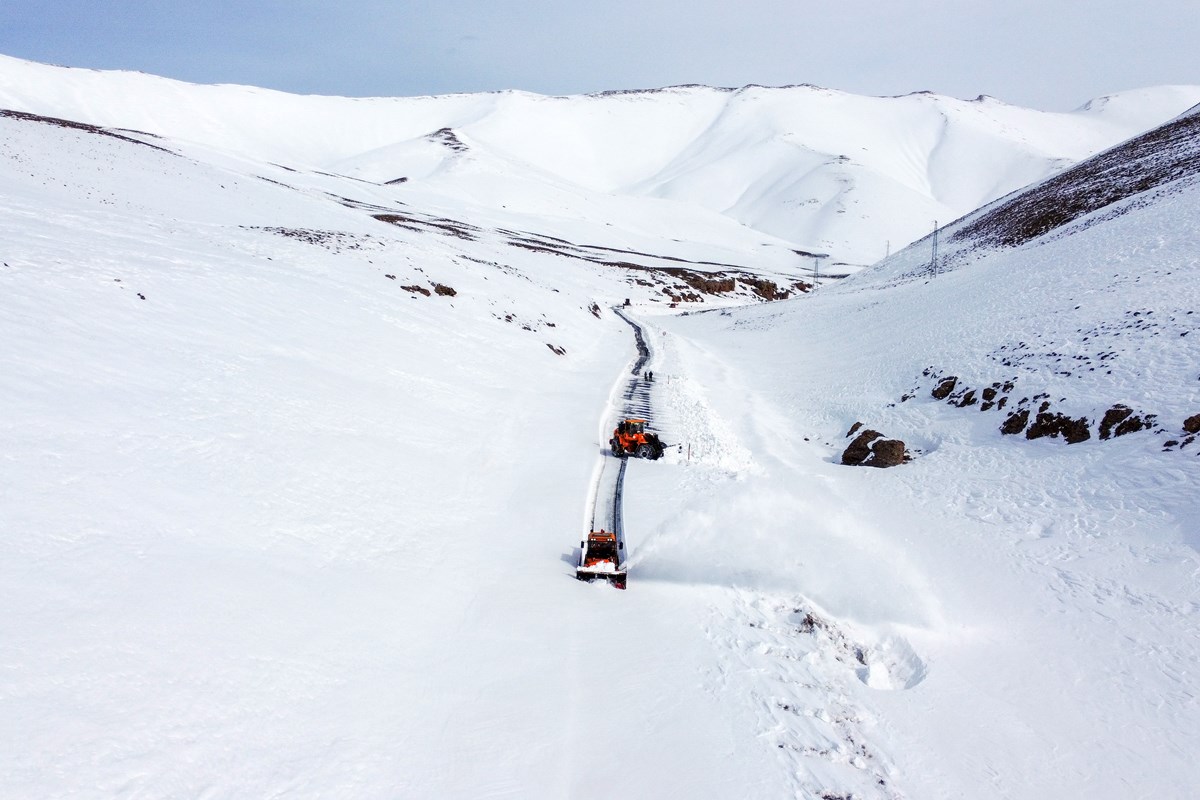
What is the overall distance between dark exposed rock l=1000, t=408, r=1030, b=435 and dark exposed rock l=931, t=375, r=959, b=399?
A: 12.3 feet

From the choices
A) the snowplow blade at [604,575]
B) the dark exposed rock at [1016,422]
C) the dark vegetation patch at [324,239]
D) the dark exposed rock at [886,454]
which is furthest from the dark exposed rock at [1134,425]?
the dark vegetation patch at [324,239]

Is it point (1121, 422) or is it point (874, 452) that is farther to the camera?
point (874, 452)

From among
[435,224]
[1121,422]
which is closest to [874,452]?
[1121,422]

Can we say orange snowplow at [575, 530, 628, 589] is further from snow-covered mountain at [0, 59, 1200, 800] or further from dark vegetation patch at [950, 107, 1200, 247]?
dark vegetation patch at [950, 107, 1200, 247]

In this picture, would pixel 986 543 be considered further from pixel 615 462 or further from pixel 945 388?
pixel 945 388

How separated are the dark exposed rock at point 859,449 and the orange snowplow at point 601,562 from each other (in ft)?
33.5

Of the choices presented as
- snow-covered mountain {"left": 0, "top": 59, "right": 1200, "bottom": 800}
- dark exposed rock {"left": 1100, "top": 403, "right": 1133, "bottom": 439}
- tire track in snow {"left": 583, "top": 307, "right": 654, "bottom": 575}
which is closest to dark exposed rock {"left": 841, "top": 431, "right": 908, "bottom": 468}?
snow-covered mountain {"left": 0, "top": 59, "right": 1200, "bottom": 800}

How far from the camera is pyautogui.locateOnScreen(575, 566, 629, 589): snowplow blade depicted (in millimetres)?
11398

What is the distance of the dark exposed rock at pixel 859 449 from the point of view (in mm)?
19125

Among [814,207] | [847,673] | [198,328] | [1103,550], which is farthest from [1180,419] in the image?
[814,207]

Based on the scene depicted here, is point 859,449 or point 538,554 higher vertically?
point 859,449

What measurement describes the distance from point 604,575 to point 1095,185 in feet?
201

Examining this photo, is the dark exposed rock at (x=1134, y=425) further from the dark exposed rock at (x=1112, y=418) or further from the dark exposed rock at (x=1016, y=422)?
the dark exposed rock at (x=1016, y=422)

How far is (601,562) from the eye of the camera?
37.7 feet
